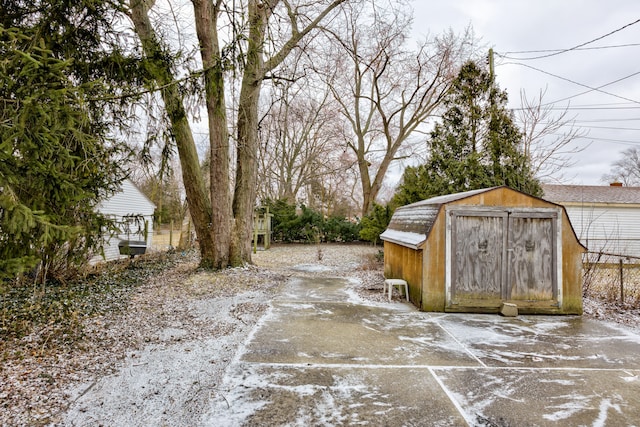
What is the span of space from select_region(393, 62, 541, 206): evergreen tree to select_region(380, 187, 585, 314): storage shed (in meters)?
3.45

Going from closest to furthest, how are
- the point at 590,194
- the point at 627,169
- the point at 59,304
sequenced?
the point at 59,304, the point at 590,194, the point at 627,169

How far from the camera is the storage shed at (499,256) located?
17.4ft

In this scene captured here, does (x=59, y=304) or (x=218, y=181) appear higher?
(x=218, y=181)

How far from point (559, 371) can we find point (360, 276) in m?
5.66

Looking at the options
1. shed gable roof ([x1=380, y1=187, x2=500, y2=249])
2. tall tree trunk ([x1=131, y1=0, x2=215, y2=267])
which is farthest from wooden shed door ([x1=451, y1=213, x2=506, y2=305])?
tall tree trunk ([x1=131, y1=0, x2=215, y2=267])

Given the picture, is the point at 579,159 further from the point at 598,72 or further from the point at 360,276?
the point at 360,276

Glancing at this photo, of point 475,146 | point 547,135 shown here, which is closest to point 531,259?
point 475,146

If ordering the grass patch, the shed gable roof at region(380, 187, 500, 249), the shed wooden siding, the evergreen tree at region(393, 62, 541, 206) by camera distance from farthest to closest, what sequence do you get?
the evergreen tree at region(393, 62, 541, 206) < the shed wooden siding < the shed gable roof at region(380, 187, 500, 249) < the grass patch

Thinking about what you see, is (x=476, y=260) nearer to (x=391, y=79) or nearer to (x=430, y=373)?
(x=430, y=373)

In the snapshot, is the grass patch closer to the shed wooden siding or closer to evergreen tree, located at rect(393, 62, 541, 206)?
the shed wooden siding

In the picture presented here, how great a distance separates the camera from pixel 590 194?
54.3 feet

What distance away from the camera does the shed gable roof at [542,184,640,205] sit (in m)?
15.7

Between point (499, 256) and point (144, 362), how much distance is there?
484cm

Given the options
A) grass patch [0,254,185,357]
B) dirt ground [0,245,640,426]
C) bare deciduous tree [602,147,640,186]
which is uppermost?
bare deciduous tree [602,147,640,186]
